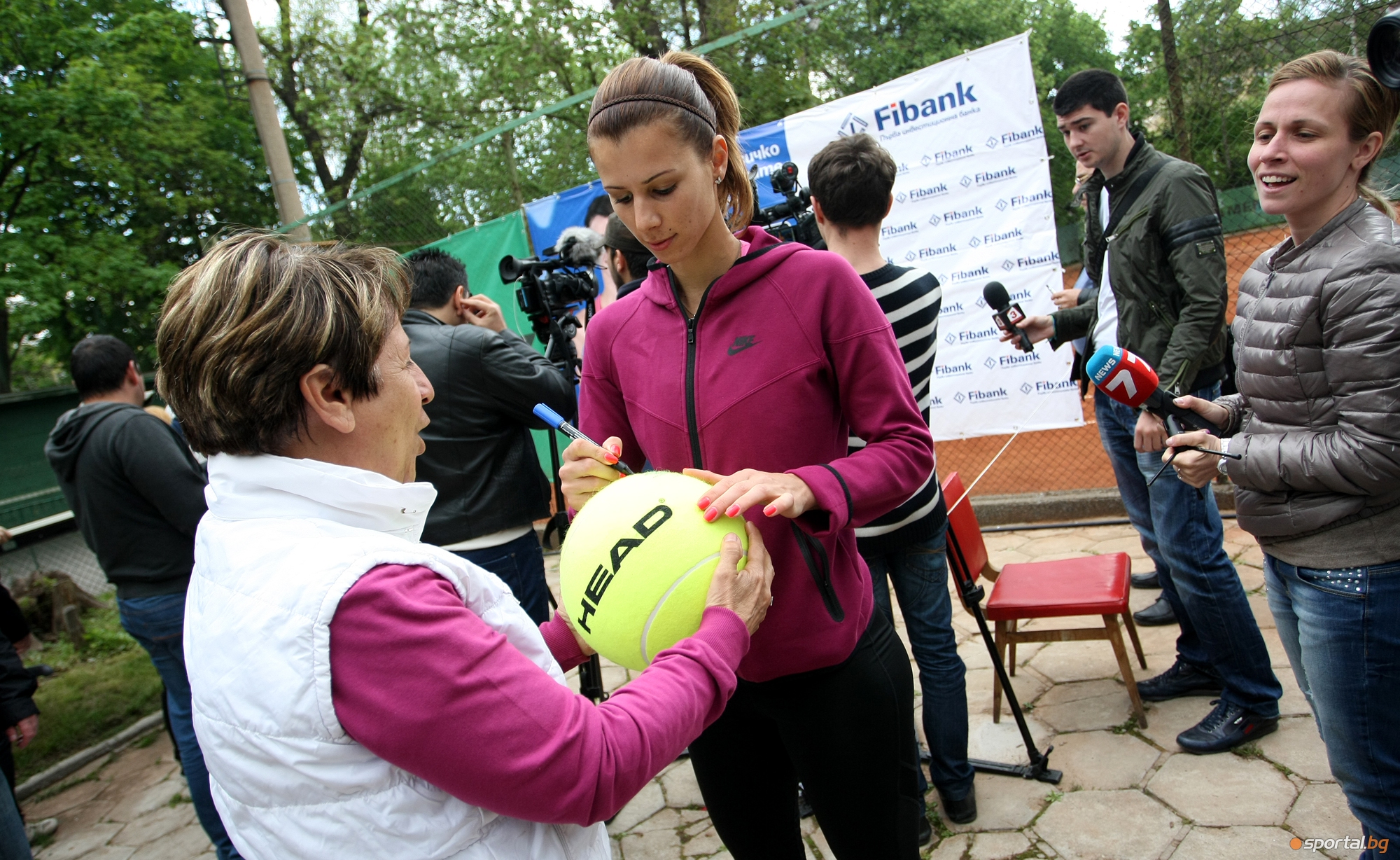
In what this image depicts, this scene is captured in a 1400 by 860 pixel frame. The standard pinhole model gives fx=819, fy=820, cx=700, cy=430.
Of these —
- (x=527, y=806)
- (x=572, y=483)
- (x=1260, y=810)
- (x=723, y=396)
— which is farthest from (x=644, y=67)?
(x=1260, y=810)

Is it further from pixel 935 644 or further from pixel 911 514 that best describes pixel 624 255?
pixel 935 644

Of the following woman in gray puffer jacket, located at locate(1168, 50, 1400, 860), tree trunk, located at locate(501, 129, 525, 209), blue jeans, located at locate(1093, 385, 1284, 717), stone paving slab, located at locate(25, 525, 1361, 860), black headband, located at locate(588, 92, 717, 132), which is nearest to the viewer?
black headband, located at locate(588, 92, 717, 132)

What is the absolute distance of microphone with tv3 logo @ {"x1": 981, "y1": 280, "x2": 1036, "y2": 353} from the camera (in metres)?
3.32

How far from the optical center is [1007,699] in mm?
3070

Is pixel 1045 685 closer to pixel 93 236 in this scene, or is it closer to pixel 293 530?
pixel 293 530

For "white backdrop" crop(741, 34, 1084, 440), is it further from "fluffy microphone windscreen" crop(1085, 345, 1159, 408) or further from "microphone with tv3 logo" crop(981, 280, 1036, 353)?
"fluffy microphone windscreen" crop(1085, 345, 1159, 408)

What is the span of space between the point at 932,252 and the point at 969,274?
0.92 ft

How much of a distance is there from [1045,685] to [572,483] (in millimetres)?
2918

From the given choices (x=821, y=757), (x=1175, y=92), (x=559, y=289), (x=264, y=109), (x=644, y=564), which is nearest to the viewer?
(x=644, y=564)

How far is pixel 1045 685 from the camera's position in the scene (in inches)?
145

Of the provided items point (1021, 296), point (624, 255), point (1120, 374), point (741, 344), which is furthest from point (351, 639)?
point (1021, 296)

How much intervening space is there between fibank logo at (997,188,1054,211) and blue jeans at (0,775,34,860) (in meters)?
5.40

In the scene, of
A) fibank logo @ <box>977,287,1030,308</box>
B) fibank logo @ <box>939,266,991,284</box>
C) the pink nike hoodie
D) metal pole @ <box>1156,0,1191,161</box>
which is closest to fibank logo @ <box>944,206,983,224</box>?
fibank logo @ <box>939,266,991,284</box>

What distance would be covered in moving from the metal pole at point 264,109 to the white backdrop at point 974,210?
392 centimetres
